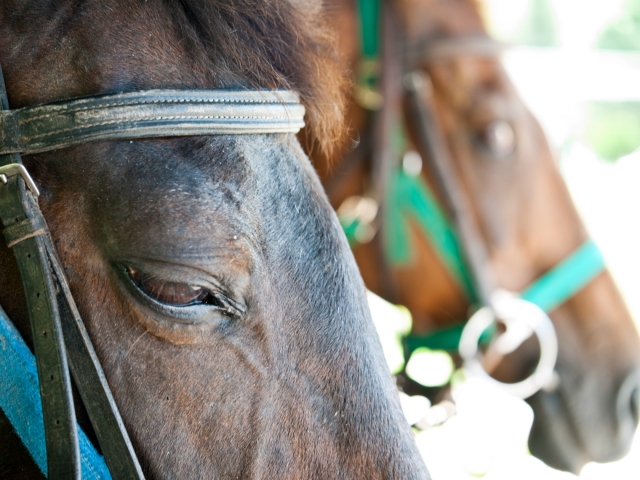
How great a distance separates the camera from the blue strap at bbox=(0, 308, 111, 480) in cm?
95

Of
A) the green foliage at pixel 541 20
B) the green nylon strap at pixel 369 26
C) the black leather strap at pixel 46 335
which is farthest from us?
the green foliage at pixel 541 20

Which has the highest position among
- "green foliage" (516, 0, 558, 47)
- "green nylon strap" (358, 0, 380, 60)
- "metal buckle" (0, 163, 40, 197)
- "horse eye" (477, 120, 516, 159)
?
"green foliage" (516, 0, 558, 47)

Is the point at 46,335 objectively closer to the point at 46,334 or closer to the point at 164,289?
the point at 46,334

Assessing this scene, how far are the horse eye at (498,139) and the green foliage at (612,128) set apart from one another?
34.9 feet

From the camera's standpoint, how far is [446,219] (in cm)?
293

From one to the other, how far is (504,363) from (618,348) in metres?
0.53

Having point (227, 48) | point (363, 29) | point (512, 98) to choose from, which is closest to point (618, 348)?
point (512, 98)

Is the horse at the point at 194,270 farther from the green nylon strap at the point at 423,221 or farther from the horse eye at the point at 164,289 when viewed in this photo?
the green nylon strap at the point at 423,221

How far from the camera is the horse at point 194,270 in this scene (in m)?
0.98

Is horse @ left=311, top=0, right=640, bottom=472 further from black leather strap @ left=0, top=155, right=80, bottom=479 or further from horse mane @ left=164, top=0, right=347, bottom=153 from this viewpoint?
black leather strap @ left=0, top=155, right=80, bottom=479

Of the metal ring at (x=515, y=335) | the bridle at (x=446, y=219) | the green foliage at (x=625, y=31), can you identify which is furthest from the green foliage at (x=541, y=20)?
the metal ring at (x=515, y=335)

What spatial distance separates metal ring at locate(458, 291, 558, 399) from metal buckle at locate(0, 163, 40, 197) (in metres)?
2.35

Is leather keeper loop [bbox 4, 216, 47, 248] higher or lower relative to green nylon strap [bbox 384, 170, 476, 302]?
lower

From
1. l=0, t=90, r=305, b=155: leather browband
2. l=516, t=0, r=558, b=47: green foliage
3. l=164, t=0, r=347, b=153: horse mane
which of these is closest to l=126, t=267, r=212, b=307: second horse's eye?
l=0, t=90, r=305, b=155: leather browband
